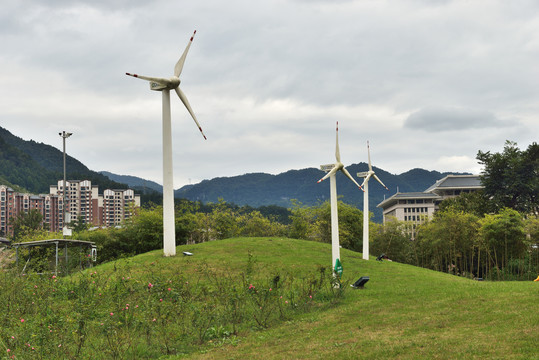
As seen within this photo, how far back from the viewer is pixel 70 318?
451 inches

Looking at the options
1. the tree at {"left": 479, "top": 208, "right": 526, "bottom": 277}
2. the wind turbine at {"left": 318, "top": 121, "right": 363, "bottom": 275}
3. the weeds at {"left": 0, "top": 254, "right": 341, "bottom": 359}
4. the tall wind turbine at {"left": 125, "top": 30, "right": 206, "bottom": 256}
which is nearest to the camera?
the weeds at {"left": 0, "top": 254, "right": 341, "bottom": 359}

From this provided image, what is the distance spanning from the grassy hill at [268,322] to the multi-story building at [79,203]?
15358 centimetres

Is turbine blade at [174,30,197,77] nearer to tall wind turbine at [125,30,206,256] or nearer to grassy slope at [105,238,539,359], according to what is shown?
tall wind turbine at [125,30,206,256]

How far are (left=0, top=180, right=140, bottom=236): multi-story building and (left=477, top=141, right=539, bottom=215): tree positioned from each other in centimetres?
12279

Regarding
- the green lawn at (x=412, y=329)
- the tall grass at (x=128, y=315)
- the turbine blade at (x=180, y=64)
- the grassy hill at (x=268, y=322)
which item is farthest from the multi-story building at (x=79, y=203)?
the green lawn at (x=412, y=329)

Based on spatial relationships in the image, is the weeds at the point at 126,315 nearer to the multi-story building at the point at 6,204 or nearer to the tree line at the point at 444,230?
the tree line at the point at 444,230

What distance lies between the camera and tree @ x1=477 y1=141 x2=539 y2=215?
6419cm

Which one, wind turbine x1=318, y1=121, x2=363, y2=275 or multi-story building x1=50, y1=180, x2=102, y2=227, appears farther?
multi-story building x1=50, y1=180, x2=102, y2=227

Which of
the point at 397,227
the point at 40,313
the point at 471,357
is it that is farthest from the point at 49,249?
the point at 397,227

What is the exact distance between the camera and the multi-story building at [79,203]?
162 m

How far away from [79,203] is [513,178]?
524 feet

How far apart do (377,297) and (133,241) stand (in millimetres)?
31253

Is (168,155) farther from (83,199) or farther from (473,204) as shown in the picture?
(83,199)

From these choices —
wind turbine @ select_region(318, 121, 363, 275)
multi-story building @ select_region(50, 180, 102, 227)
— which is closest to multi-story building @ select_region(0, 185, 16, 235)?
multi-story building @ select_region(50, 180, 102, 227)
